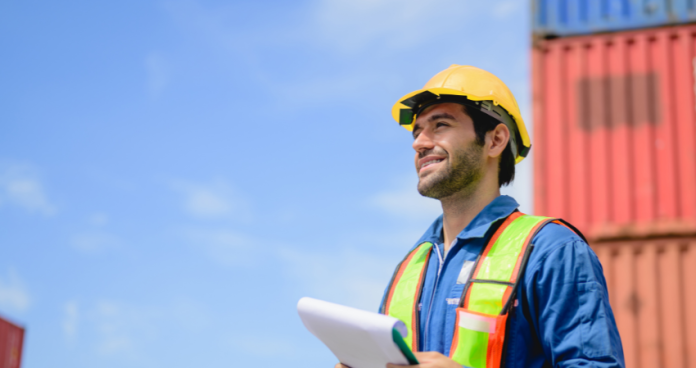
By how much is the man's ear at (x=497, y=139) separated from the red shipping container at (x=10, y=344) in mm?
18623

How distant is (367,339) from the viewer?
221cm

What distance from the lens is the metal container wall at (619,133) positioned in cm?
1034

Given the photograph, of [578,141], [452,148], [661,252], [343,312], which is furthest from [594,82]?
[343,312]

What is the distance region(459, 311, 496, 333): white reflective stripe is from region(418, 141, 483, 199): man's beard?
2.26 ft

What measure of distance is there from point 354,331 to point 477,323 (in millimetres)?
520

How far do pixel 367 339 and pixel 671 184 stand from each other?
932 centimetres

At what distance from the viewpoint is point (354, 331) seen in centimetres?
223

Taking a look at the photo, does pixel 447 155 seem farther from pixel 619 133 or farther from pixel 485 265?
pixel 619 133

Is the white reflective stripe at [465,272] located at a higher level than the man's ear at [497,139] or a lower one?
lower

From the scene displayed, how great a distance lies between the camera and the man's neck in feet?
10.2

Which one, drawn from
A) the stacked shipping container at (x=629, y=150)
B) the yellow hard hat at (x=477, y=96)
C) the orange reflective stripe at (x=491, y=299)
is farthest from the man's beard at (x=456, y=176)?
the stacked shipping container at (x=629, y=150)

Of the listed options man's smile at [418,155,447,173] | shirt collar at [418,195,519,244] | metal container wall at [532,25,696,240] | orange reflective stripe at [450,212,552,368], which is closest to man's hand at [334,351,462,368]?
orange reflective stripe at [450,212,552,368]

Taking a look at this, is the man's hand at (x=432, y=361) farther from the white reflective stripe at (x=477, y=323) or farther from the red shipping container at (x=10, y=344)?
the red shipping container at (x=10, y=344)

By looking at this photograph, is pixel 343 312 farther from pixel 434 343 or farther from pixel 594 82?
pixel 594 82
